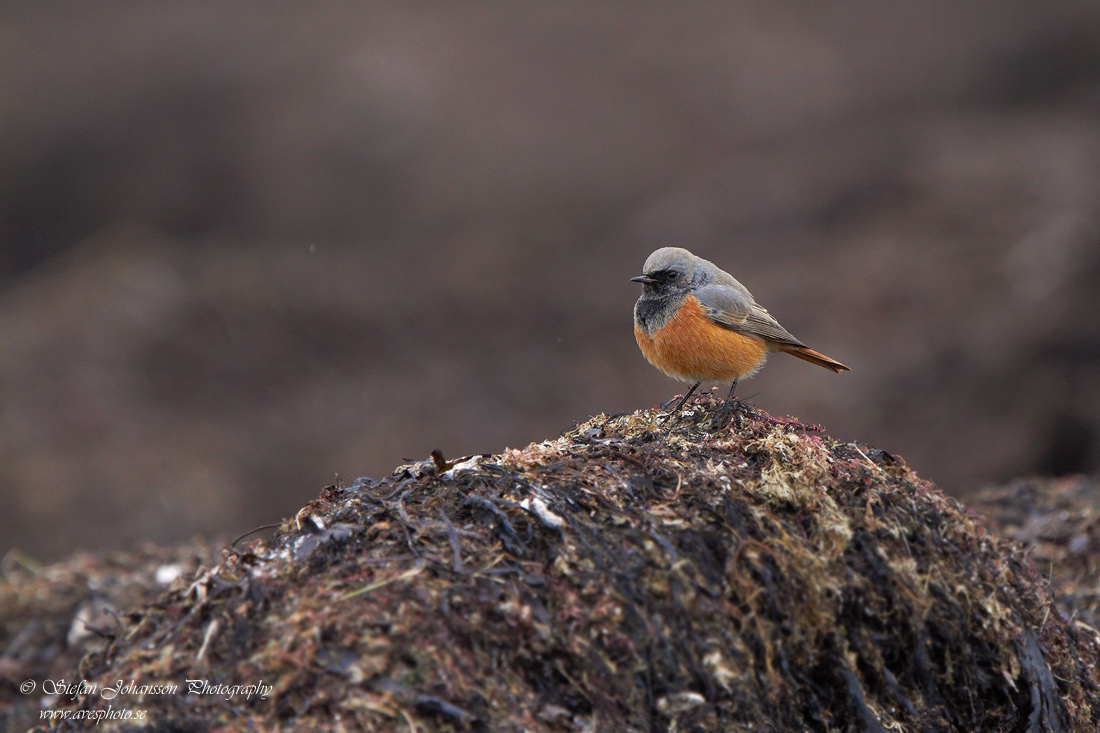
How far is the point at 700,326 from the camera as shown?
5.60 meters

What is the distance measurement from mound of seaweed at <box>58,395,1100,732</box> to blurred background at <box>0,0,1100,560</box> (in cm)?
793

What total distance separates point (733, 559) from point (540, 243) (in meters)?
16.6

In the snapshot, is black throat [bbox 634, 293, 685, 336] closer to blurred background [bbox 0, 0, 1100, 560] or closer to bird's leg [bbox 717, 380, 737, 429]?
bird's leg [bbox 717, 380, 737, 429]

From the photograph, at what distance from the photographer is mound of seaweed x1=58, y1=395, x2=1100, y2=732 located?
2.96m

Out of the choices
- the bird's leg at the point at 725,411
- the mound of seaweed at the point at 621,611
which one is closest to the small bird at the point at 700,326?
the bird's leg at the point at 725,411

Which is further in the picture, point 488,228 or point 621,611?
point 488,228

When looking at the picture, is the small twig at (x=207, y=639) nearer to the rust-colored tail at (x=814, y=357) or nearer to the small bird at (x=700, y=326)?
the small bird at (x=700, y=326)

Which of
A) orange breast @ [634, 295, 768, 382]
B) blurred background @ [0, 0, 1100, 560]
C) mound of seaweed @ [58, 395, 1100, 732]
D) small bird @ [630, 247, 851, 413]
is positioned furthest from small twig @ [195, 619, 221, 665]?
blurred background @ [0, 0, 1100, 560]

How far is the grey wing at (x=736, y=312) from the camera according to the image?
5.75 m

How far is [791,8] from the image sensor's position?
24.7 metres

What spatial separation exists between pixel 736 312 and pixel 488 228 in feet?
48.1

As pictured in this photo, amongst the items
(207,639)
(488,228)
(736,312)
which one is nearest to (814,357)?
(736,312)

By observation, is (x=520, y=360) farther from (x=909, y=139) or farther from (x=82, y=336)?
(x=909, y=139)

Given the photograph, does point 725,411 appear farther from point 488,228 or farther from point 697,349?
point 488,228
